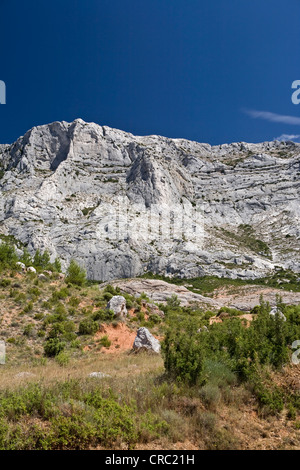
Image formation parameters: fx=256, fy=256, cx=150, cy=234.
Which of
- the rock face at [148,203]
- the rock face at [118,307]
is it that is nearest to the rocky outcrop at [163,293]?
the rock face at [118,307]

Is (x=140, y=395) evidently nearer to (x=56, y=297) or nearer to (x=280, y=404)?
(x=280, y=404)

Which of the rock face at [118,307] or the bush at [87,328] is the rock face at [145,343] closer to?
the bush at [87,328]

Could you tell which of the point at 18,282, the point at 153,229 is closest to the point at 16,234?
the point at 153,229

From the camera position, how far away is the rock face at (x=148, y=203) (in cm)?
7750

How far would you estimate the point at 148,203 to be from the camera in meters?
100

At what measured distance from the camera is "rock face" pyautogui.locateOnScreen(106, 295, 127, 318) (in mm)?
21166

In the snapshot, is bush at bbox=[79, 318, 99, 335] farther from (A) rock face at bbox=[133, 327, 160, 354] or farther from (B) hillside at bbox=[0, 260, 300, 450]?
(B) hillside at bbox=[0, 260, 300, 450]

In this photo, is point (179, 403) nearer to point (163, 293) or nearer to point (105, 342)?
point (105, 342)

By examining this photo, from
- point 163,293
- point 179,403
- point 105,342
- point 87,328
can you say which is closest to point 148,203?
point 163,293

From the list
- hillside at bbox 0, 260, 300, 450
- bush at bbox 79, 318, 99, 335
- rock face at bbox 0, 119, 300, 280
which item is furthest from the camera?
rock face at bbox 0, 119, 300, 280

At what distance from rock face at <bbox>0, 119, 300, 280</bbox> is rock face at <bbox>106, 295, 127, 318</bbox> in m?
50.4

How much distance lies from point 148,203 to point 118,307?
80.8m

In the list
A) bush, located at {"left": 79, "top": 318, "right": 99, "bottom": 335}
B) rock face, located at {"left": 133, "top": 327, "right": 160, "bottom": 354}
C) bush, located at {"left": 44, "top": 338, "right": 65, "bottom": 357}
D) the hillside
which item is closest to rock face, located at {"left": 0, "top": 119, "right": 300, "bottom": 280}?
bush, located at {"left": 79, "top": 318, "right": 99, "bottom": 335}

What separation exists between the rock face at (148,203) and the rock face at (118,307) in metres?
50.4
